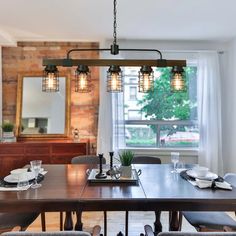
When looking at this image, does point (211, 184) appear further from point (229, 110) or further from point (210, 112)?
point (229, 110)

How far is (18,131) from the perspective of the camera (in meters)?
4.46

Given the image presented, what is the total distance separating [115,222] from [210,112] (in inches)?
87.7

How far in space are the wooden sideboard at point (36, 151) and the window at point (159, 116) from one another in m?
1.02

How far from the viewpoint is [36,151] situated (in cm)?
402

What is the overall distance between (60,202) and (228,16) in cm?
288

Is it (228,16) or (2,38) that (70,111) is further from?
(228,16)

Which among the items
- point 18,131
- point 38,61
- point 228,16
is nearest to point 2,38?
point 38,61

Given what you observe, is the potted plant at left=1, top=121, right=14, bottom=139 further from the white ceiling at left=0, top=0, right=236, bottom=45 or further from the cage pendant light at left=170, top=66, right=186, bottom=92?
the cage pendant light at left=170, top=66, right=186, bottom=92

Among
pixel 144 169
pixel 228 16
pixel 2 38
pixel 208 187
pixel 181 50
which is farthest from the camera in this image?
pixel 181 50

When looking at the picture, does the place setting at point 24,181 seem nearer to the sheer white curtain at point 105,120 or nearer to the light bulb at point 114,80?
the light bulb at point 114,80

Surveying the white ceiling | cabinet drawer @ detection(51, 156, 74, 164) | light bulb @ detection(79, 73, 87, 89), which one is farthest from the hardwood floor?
the white ceiling

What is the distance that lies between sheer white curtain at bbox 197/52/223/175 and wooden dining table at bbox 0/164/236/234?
233 cm

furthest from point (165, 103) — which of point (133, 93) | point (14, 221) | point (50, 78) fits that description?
point (14, 221)

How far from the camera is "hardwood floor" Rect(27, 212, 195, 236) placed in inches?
120
